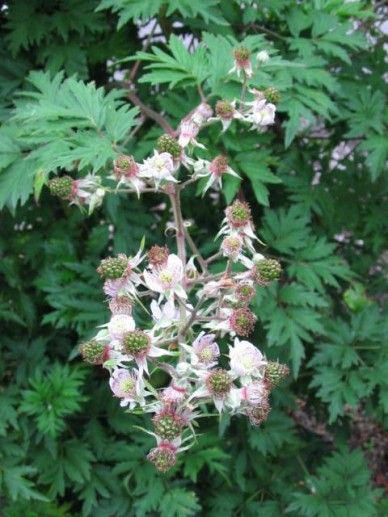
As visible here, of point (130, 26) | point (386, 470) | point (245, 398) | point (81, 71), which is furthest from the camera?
point (386, 470)

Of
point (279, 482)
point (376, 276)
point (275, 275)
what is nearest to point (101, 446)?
point (279, 482)

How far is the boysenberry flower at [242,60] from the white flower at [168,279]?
63 cm

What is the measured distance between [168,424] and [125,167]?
55cm

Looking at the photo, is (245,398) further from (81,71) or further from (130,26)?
(130,26)

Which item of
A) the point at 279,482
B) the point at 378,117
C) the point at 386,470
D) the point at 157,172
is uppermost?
the point at 157,172

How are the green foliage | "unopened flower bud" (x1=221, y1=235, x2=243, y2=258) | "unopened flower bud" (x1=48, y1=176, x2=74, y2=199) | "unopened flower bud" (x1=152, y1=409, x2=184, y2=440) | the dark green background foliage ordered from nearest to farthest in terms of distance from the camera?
"unopened flower bud" (x1=152, y1=409, x2=184, y2=440) < "unopened flower bud" (x1=221, y1=235, x2=243, y2=258) < "unopened flower bud" (x1=48, y1=176, x2=74, y2=199) < the dark green background foliage < the green foliage

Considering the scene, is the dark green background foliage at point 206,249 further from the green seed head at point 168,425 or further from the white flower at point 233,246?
the green seed head at point 168,425

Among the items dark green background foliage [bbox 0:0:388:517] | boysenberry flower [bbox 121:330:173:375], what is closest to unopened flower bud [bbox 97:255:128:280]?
boysenberry flower [bbox 121:330:173:375]

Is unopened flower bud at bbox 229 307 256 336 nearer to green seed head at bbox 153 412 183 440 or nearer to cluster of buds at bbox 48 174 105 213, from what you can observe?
green seed head at bbox 153 412 183 440

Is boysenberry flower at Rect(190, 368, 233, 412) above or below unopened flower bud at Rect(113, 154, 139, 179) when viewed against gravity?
below

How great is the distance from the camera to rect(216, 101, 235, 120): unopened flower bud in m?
1.75

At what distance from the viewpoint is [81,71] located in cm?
239

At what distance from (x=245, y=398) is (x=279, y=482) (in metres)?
1.61

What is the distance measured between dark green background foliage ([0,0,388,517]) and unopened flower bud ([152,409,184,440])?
0.88 metres
